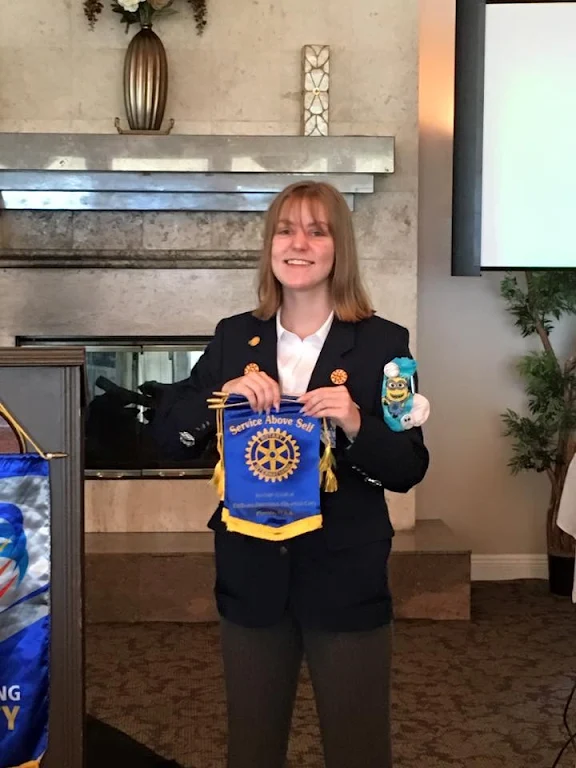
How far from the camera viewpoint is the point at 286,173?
11.2 ft

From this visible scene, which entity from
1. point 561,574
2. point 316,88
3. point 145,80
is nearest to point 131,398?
point 145,80

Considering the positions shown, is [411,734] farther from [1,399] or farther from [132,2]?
[132,2]

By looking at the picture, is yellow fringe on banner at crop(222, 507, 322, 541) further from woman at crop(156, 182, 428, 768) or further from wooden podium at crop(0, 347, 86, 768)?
wooden podium at crop(0, 347, 86, 768)

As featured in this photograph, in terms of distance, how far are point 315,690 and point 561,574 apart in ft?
8.38

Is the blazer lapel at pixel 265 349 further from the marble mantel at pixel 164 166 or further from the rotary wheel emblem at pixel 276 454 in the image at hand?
the marble mantel at pixel 164 166

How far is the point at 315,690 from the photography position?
151 cm

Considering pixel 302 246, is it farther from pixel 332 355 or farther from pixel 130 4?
pixel 130 4

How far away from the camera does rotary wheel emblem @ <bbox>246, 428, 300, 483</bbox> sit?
4.81 feet

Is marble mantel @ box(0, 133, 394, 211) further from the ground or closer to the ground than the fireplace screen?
further from the ground

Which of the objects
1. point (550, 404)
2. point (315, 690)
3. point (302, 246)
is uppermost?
point (302, 246)

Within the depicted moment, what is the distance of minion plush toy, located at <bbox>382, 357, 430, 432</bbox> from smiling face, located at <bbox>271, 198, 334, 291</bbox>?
0.21 metres

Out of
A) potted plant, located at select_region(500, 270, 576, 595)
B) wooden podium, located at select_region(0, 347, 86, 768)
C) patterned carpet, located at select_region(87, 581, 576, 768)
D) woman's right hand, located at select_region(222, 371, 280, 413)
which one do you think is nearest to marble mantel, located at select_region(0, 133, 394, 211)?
potted plant, located at select_region(500, 270, 576, 595)

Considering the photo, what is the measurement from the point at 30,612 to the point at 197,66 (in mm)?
2759

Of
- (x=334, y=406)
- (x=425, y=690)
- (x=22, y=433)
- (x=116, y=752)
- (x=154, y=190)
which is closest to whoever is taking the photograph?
(x=22, y=433)
